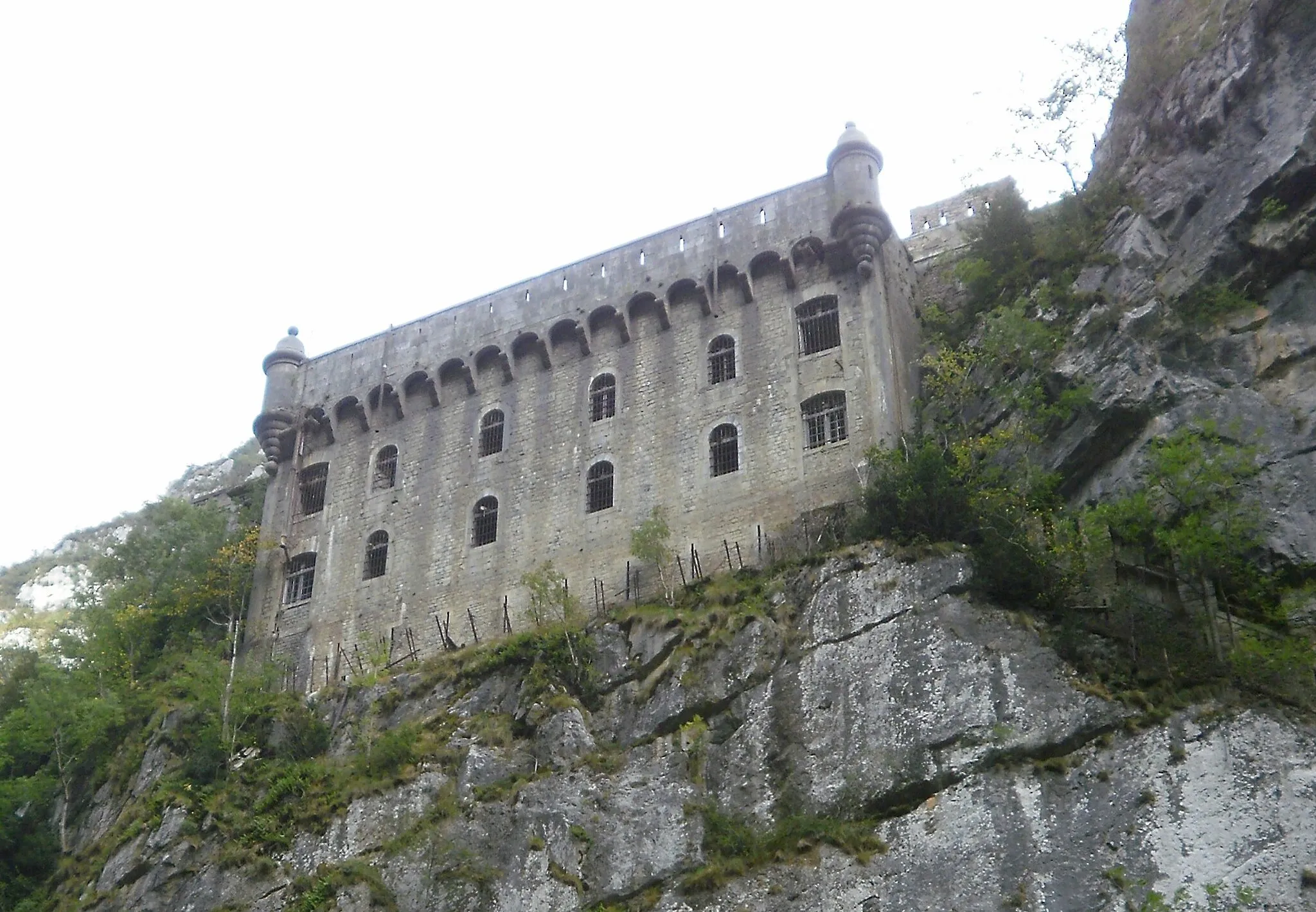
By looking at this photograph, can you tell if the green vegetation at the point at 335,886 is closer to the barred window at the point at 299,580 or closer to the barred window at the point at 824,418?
the barred window at the point at 299,580

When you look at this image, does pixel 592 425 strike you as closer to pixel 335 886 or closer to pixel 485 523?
pixel 485 523

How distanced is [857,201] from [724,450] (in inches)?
260

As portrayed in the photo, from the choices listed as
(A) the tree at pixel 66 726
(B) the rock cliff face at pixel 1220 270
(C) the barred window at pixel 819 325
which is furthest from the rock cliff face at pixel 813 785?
(C) the barred window at pixel 819 325

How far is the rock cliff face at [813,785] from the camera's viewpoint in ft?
74.1

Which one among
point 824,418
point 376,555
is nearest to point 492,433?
point 376,555

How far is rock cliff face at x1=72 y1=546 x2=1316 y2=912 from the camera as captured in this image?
22.6 meters

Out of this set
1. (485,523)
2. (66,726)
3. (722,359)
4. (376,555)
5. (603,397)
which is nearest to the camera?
(722,359)

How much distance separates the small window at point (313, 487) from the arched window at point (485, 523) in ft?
16.8

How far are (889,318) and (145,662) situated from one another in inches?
790

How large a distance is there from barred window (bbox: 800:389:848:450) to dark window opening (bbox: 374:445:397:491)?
36.1 feet

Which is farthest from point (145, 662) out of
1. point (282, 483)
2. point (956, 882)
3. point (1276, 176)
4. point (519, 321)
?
point (1276, 176)

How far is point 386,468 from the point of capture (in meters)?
39.5

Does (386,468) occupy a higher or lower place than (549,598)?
higher

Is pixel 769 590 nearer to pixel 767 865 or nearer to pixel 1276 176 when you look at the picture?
pixel 767 865
